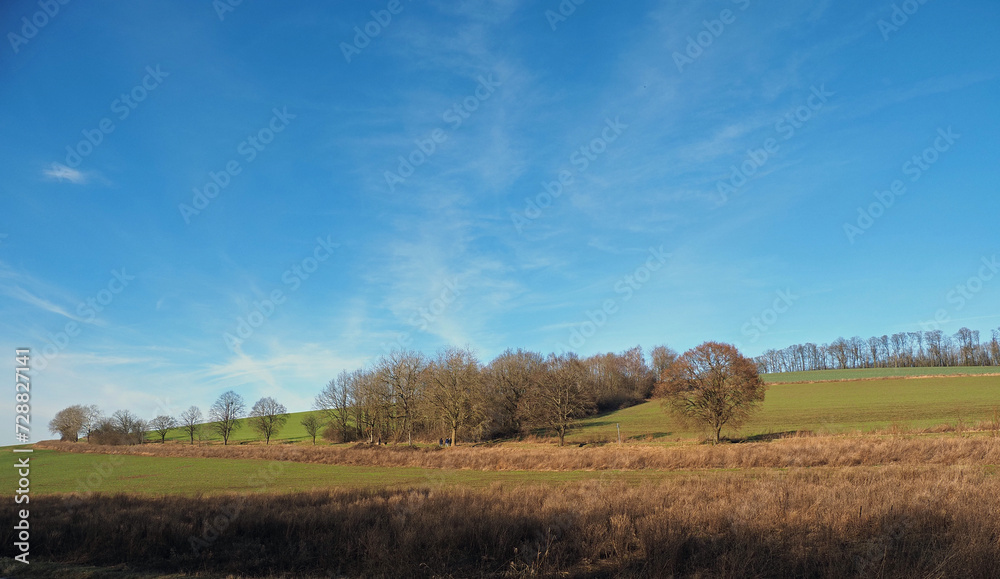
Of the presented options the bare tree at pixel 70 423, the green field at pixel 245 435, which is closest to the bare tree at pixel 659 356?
the green field at pixel 245 435

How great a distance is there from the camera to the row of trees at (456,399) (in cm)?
6212

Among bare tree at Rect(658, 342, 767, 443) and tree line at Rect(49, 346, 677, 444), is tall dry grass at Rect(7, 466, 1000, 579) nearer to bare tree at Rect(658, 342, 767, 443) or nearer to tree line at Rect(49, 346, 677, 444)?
bare tree at Rect(658, 342, 767, 443)

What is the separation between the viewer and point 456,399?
62406 millimetres

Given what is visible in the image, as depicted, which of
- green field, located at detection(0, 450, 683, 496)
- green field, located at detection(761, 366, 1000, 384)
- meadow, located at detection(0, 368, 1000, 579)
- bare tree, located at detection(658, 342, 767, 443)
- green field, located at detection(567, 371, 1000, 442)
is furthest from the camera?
green field, located at detection(761, 366, 1000, 384)

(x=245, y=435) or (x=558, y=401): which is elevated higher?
(x=558, y=401)

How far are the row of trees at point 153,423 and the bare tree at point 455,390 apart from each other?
4790 cm

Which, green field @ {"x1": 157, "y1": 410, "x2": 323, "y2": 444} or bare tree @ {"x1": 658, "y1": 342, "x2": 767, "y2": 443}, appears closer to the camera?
bare tree @ {"x1": 658, "y1": 342, "x2": 767, "y2": 443}

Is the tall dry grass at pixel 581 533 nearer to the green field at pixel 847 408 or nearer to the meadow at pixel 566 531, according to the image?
the meadow at pixel 566 531

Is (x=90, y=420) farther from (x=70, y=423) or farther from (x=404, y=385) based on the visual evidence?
(x=404, y=385)

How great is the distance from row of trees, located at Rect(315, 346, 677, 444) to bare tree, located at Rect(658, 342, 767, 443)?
16.2m

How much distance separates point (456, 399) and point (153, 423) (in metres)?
81.3

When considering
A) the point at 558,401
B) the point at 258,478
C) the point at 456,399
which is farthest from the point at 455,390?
the point at 258,478

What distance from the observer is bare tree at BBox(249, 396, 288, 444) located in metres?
93.9

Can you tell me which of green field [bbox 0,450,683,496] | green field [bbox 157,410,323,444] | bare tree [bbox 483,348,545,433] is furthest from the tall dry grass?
green field [bbox 157,410,323,444]
